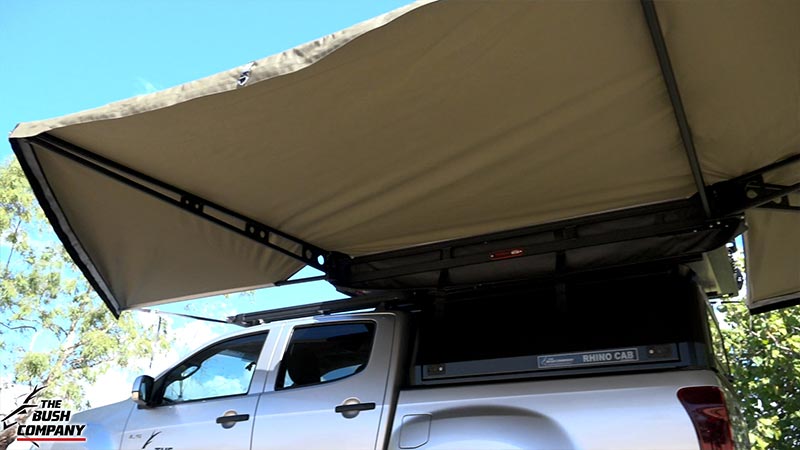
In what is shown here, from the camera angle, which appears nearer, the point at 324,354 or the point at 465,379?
the point at 465,379

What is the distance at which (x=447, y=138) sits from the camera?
131 inches

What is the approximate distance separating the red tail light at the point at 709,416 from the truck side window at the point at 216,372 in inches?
115

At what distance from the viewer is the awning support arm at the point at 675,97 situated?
2.31 m

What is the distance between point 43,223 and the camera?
52.0ft

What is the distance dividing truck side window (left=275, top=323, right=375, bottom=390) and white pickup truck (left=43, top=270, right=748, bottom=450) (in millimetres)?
10

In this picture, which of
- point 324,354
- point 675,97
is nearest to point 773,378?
point 324,354

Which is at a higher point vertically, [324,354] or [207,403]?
[324,354]

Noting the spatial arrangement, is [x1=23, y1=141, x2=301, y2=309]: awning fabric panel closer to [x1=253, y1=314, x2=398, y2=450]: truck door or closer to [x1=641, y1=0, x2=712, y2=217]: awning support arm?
[x1=253, y1=314, x2=398, y2=450]: truck door

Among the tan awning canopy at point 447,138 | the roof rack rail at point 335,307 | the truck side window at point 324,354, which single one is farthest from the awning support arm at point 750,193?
the truck side window at point 324,354

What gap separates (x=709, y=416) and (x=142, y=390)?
151 inches

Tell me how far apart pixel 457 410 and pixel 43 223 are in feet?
52.5

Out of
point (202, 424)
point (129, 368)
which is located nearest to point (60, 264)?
point (129, 368)

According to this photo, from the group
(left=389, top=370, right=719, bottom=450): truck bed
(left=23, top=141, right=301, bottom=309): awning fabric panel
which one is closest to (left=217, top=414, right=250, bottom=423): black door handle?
(left=389, top=370, right=719, bottom=450): truck bed

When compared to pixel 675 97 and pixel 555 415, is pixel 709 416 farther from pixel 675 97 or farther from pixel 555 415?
pixel 675 97
